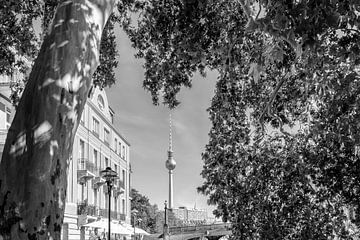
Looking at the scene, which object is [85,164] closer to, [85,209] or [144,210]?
[85,209]

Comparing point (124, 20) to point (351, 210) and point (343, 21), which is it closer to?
point (343, 21)

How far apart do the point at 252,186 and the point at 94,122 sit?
27.9 m

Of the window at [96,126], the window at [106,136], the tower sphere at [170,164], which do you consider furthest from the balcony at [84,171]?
the tower sphere at [170,164]

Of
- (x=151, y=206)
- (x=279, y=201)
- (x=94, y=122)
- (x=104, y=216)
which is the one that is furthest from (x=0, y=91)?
(x=151, y=206)

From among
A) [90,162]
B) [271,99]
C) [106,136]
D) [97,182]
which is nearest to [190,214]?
[106,136]

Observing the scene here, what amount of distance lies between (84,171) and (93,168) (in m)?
3.00

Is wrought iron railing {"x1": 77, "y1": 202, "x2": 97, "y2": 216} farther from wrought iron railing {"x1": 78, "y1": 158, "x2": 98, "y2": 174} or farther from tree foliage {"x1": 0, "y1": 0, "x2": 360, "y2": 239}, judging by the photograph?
tree foliage {"x1": 0, "y1": 0, "x2": 360, "y2": 239}

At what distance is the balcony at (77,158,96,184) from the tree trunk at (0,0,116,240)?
3153cm

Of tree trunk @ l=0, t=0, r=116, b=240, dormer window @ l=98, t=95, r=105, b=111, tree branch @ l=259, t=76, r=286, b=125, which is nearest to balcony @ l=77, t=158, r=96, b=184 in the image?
dormer window @ l=98, t=95, r=105, b=111

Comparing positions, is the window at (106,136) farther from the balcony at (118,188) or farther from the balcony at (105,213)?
the balcony at (105,213)

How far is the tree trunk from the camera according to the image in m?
3.29

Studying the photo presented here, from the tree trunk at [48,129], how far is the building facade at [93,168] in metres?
29.2

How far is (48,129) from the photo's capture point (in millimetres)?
3498

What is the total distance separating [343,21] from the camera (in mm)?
6266
